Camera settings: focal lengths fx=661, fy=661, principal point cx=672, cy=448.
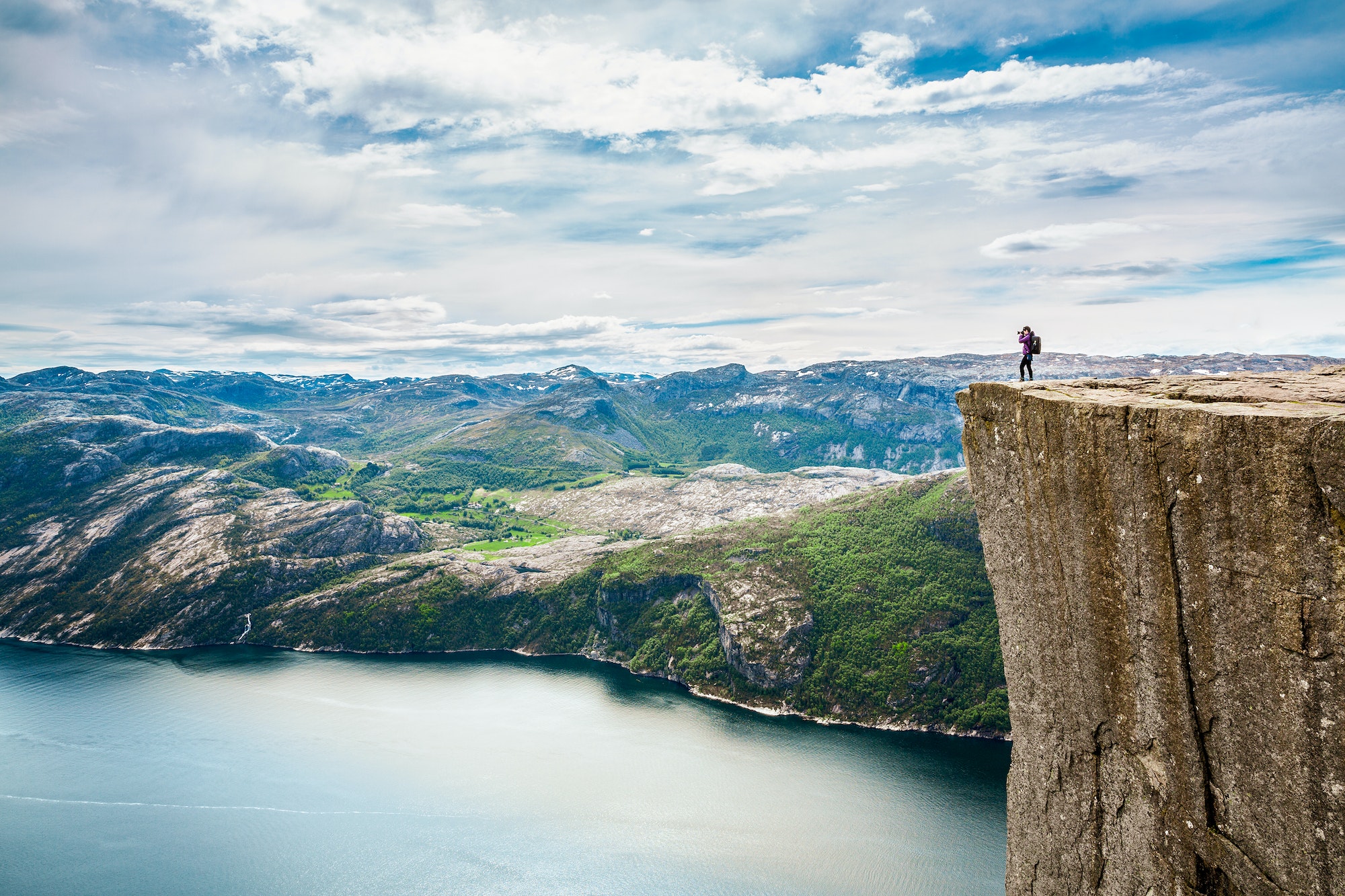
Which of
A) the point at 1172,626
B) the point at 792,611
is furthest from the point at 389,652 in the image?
the point at 1172,626

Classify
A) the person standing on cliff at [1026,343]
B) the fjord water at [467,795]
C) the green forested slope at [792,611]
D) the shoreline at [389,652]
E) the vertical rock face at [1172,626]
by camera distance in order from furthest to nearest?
the shoreline at [389,652], the green forested slope at [792,611], the fjord water at [467,795], the person standing on cliff at [1026,343], the vertical rock face at [1172,626]

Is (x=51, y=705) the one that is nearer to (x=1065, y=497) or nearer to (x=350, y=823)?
(x=350, y=823)

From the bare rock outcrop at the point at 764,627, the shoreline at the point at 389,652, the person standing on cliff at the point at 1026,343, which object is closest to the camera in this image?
the person standing on cliff at the point at 1026,343

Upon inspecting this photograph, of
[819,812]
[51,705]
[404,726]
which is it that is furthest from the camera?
[51,705]

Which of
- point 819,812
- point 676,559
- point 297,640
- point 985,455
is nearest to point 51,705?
point 297,640

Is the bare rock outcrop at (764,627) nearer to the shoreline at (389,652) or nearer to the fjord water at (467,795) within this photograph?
the shoreline at (389,652)

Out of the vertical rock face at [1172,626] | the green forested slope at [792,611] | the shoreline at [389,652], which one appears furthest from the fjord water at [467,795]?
the vertical rock face at [1172,626]

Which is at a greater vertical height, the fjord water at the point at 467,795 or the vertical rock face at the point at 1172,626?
the vertical rock face at the point at 1172,626
